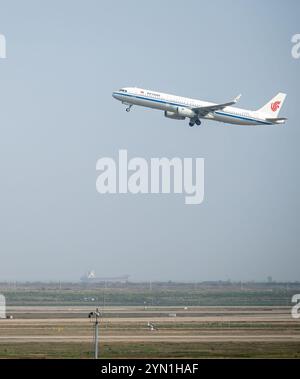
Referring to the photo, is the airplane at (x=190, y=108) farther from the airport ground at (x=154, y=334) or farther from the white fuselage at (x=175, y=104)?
the airport ground at (x=154, y=334)

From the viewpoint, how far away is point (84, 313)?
373ft

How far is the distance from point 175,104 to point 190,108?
2.70m

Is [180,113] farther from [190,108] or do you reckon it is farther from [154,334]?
[154,334]

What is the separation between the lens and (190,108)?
12750 cm

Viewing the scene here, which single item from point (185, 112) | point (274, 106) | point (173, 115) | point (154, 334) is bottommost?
point (154, 334)

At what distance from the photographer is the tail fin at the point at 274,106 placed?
485 ft

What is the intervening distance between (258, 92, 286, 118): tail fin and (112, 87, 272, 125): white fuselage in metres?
10.2

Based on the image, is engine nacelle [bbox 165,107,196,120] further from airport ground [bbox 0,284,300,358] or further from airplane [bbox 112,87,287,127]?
airport ground [bbox 0,284,300,358]

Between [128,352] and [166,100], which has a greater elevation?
[166,100]

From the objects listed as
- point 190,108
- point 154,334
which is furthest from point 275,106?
point 154,334

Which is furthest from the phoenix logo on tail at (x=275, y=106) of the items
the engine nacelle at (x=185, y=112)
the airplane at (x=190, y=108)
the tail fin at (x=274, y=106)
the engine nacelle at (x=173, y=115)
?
the engine nacelle at (x=173, y=115)
